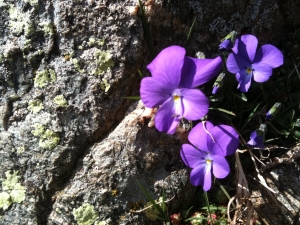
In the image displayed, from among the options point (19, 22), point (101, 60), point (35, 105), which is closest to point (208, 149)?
point (101, 60)

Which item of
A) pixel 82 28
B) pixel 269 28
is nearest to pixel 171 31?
pixel 82 28

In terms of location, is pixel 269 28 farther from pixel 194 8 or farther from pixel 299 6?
pixel 194 8

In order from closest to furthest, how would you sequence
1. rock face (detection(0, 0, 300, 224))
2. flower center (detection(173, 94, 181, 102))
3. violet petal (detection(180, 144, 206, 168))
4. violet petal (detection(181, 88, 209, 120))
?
1. violet petal (detection(181, 88, 209, 120))
2. flower center (detection(173, 94, 181, 102))
3. rock face (detection(0, 0, 300, 224))
4. violet petal (detection(180, 144, 206, 168))

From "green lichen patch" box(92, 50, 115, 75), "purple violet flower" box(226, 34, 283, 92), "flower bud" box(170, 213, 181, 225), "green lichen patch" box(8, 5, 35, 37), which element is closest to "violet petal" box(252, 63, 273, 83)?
"purple violet flower" box(226, 34, 283, 92)

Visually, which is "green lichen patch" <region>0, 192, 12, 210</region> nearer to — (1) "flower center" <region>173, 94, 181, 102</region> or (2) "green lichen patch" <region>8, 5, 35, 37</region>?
(2) "green lichen patch" <region>8, 5, 35, 37</region>

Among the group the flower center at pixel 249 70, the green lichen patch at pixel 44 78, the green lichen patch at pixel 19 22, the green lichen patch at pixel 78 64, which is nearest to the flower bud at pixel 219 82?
the flower center at pixel 249 70

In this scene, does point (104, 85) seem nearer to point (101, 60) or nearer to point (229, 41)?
point (101, 60)
